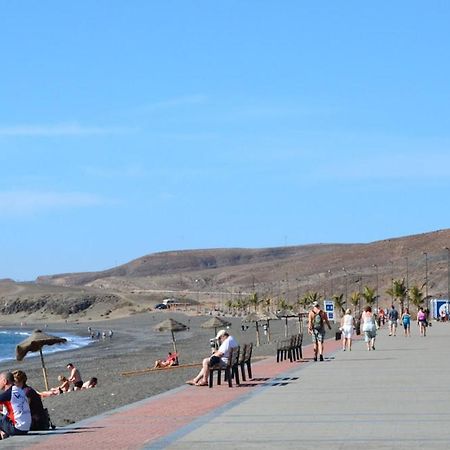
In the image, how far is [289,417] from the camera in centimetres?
1438

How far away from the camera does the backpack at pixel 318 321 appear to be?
27.4m

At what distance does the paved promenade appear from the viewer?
1204 centimetres

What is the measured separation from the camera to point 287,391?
18.6 metres

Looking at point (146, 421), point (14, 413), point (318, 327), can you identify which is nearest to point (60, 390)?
point (318, 327)

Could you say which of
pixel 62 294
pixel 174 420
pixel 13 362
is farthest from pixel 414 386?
pixel 62 294

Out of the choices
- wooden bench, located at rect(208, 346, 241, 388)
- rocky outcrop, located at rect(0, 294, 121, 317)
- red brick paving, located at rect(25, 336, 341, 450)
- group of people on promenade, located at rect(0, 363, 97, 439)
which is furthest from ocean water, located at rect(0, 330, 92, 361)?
rocky outcrop, located at rect(0, 294, 121, 317)

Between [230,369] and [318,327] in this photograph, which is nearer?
[230,369]

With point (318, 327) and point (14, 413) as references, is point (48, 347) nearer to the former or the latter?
point (318, 327)

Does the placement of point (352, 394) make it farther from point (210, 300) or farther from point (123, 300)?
point (210, 300)

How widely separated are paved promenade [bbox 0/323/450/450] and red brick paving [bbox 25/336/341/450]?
12 mm

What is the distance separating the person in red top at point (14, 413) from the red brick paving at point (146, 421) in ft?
1.53

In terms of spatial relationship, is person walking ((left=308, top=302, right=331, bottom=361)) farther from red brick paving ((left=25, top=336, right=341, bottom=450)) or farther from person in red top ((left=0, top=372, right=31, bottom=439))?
person in red top ((left=0, top=372, right=31, bottom=439))

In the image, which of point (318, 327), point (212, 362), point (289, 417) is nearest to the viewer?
point (289, 417)

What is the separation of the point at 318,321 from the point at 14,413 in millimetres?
14835
